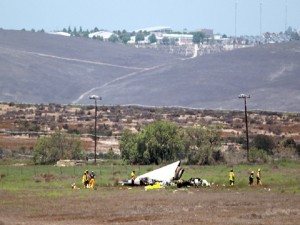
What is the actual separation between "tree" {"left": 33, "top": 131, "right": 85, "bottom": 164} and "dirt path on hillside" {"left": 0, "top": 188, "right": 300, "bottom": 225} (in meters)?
22.2

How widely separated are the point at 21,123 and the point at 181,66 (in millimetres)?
75706

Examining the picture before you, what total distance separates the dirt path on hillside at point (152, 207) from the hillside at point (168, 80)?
94.7 m

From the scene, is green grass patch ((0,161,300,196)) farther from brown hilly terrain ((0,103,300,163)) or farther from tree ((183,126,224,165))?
brown hilly terrain ((0,103,300,163))

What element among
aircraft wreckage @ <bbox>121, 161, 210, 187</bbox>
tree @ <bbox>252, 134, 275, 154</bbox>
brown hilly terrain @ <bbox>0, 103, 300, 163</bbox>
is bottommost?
brown hilly terrain @ <bbox>0, 103, 300, 163</bbox>

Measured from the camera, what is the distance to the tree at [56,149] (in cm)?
7138

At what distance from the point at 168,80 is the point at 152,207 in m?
131

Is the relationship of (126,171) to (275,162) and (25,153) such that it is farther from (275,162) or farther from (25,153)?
(25,153)

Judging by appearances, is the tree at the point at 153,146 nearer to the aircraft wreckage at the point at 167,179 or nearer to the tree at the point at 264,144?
the tree at the point at 264,144

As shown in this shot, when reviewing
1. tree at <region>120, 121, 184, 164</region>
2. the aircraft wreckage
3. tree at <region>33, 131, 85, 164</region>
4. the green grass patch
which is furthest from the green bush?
the aircraft wreckage

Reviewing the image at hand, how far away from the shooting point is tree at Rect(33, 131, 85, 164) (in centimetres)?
7138

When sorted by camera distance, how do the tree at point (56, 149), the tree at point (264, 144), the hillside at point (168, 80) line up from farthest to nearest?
the hillside at point (168, 80)
the tree at point (264, 144)
the tree at point (56, 149)

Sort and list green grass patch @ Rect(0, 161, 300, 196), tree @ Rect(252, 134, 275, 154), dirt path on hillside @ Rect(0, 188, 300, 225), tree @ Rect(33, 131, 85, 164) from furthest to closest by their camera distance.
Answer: tree @ Rect(252, 134, 275, 154)
tree @ Rect(33, 131, 85, 164)
green grass patch @ Rect(0, 161, 300, 196)
dirt path on hillside @ Rect(0, 188, 300, 225)

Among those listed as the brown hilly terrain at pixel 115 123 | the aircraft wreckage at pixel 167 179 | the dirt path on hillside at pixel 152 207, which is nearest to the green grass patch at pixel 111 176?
the aircraft wreckage at pixel 167 179

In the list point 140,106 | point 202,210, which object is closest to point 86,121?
point 140,106
